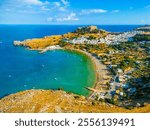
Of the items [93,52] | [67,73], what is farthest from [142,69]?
[93,52]

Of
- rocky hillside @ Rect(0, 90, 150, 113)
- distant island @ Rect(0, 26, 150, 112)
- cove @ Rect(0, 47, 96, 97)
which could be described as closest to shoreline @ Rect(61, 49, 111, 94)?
distant island @ Rect(0, 26, 150, 112)

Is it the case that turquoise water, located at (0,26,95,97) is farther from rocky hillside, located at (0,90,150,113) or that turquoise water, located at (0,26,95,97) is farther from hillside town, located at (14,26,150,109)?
rocky hillside, located at (0,90,150,113)

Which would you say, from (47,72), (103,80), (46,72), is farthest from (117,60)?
(103,80)

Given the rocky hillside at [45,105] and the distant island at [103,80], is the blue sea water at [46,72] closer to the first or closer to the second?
the distant island at [103,80]

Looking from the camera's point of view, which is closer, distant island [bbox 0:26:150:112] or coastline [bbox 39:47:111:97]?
distant island [bbox 0:26:150:112]

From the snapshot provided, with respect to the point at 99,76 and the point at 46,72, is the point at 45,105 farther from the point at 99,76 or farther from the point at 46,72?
the point at 46,72

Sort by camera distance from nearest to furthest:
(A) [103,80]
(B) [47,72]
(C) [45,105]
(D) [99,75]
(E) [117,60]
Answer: (C) [45,105]
(A) [103,80]
(D) [99,75]
(B) [47,72]
(E) [117,60]

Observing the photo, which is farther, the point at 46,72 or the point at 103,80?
the point at 46,72
